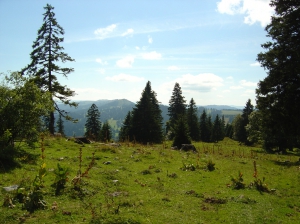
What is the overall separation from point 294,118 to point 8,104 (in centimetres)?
2058

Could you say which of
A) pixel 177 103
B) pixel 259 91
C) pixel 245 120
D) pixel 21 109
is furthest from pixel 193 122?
pixel 21 109

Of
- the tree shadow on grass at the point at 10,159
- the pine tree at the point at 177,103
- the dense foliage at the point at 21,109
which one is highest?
the pine tree at the point at 177,103

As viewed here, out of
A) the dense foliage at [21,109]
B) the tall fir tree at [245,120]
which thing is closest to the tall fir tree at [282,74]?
the dense foliage at [21,109]

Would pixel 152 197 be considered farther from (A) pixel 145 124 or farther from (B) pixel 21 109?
(A) pixel 145 124

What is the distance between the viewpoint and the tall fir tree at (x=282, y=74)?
1695 centimetres

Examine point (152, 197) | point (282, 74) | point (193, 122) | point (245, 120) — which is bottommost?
point (152, 197)

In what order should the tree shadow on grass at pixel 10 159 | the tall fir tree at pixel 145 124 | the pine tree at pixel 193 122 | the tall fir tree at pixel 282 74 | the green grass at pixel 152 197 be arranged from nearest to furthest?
the green grass at pixel 152 197
the tree shadow on grass at pixel 10 159
the tall fir tree at pixel 282 74
the tall fir tree at pixel 145 124
the pine tree at pixel 193 122

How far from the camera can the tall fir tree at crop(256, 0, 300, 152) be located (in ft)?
55.6

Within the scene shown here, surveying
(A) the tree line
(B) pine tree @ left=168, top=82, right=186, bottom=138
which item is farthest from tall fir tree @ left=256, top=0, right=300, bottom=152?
(B) pine tree @ left=168, top=82, right=186, bottom=138

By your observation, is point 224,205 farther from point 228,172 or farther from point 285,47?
point 285,47

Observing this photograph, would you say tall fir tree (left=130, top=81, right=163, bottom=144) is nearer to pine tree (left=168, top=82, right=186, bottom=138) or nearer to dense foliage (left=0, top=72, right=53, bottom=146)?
pine tree (left=168, top=82, right=186, bottom=138)

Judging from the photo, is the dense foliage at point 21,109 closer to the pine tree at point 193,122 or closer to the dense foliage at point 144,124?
the dense foliage at point 144,124

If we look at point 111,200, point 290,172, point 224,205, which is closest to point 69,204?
point 111,200

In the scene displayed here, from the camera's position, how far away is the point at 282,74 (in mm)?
18531
